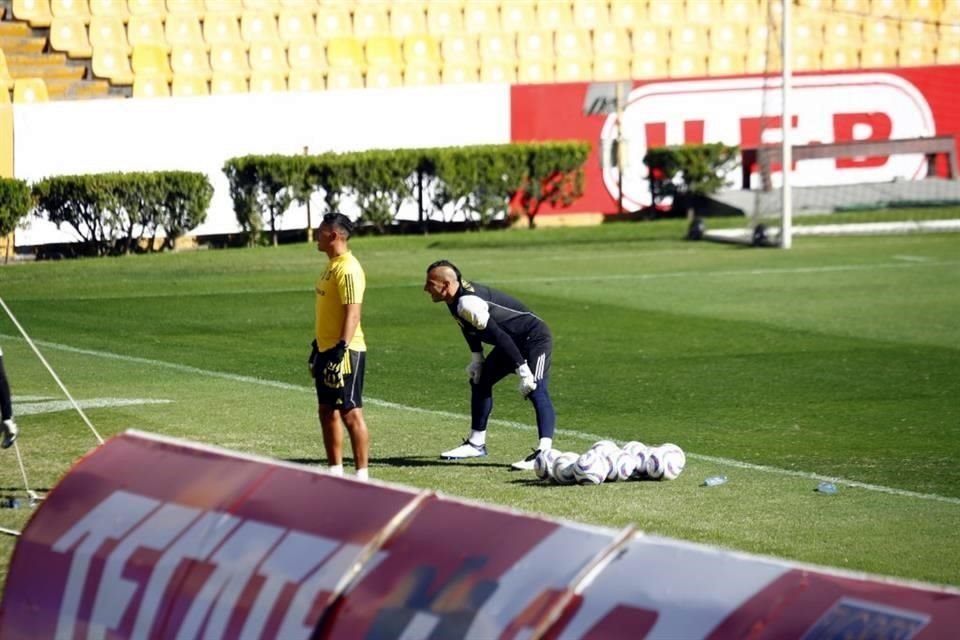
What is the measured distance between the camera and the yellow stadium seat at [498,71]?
36906 millimetres

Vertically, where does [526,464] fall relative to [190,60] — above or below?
below

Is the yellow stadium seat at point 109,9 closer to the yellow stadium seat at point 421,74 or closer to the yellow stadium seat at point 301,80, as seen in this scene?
the yellow stadium seat at point 301,80

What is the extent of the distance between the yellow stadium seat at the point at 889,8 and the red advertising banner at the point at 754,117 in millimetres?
3940

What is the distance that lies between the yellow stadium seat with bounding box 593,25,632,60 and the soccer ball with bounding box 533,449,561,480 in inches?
1042

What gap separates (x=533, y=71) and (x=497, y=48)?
2.99 ft

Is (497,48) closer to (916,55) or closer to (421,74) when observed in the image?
(421,74)

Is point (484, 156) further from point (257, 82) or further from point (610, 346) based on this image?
point (610, 346)

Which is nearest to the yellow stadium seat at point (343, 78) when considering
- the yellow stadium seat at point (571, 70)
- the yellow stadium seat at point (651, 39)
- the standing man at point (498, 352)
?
the yellow stadium seat at point (571, 70)

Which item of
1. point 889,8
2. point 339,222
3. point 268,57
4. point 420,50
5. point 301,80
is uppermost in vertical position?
point 889,8

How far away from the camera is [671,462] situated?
12578mm

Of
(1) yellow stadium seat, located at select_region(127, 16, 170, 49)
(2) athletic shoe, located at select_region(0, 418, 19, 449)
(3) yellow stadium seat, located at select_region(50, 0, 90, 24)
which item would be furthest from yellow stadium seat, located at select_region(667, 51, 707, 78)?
(2) athletic shoe, located at select_region(0, 418, 19, 449)

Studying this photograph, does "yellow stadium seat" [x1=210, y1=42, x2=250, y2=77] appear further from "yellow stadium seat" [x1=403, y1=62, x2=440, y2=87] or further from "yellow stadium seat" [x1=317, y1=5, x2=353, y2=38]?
"yellow stadium seat" [x1=403, y1=62, x2=440, y2=87]

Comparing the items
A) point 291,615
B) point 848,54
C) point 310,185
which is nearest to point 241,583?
point 291,615


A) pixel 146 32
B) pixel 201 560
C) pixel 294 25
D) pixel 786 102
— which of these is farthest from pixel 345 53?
pixel 201 560
